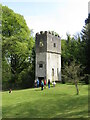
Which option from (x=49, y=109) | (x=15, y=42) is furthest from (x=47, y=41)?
(x=49, y=109)

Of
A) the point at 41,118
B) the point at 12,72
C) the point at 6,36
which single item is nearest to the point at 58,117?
the point at 41,118

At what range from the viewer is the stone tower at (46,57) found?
33.4m

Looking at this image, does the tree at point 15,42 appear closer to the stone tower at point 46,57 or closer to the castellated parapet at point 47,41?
the castellated parapet at point 47,41

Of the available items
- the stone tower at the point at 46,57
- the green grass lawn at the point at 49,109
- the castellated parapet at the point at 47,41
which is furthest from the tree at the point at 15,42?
the green grass lawn at the point at 49,109

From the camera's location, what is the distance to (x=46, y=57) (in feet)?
110

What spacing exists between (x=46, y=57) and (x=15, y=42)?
6.17 metres

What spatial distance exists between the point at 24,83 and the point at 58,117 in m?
27.2

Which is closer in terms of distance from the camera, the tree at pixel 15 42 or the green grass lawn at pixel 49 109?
the green grass lawn at pixel 49 109

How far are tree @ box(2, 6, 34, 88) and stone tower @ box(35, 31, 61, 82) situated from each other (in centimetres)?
297

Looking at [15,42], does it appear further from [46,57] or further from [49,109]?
[49,109]

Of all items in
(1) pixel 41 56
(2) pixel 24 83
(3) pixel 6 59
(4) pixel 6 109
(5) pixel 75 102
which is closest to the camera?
(4) pixel 6 109

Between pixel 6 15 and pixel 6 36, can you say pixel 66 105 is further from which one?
pixel 6 15

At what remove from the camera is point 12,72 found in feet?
131

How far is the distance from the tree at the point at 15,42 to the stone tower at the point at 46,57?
2.97 metres
